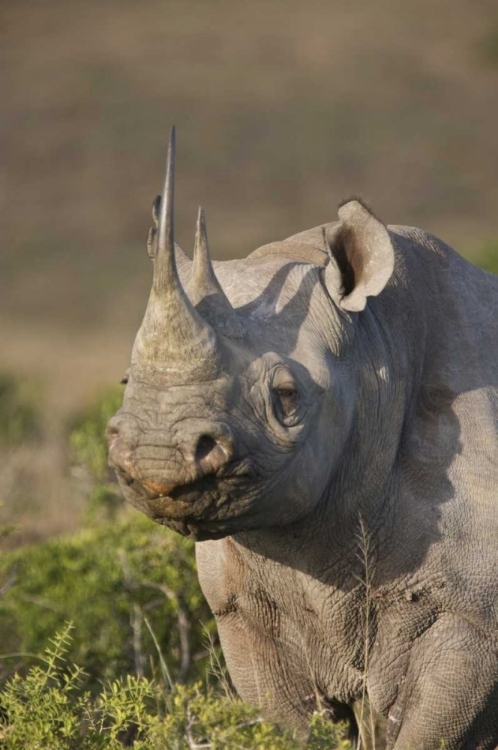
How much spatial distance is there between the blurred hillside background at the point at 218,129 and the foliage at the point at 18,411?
1515 cm

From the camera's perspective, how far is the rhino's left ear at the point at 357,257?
544cm

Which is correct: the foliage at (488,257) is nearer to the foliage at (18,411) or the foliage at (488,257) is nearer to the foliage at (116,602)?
the foliage at (18,411)

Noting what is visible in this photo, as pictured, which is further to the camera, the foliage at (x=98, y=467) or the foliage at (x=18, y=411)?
the foliage at (x=18, y=411)

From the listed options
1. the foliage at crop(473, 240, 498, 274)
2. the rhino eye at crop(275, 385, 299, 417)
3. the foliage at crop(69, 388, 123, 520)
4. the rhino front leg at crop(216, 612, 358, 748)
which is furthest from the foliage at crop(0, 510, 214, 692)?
the foliage at crop(473, 240, 498, 274)

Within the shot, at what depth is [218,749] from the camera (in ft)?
16.0

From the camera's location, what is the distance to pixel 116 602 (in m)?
9.36

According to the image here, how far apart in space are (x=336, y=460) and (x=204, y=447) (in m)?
0.79

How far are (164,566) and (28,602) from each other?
3.95ft

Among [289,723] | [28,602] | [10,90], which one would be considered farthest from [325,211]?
[289,723]

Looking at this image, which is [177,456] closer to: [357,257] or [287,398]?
[287,398]

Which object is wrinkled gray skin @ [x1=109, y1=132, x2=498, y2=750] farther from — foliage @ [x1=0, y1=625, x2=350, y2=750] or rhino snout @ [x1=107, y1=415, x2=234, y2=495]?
foliage @ [x1=0, y1=625, x2=350, y2=750]

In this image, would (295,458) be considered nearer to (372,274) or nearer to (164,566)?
(372,274)

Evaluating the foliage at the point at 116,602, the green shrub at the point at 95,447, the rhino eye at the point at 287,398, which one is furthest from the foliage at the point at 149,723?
the green shrub at the point at 95,447

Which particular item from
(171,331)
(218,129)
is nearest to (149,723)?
(171,331)
